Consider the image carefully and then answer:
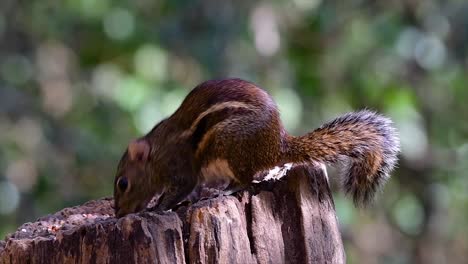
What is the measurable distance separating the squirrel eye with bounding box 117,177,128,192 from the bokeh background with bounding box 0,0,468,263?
2263 mm

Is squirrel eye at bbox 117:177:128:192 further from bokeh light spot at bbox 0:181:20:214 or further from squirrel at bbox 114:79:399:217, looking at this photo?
bokeh light spot at bbox 0:181:20:214

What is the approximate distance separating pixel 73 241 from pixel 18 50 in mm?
5056

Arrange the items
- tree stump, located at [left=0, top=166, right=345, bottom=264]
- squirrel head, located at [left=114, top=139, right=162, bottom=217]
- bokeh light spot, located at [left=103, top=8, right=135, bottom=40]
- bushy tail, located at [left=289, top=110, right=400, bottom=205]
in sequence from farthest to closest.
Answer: bokeh light spot, located at [left=103, top=8, right=135, bottom=40], squirrel head, located at [left=114, top=139, right=162, bottom=217], bushy tail, located at [left=289, top=110, right=400, bottom=205], tree stump, located at [left=0, top=166, right=345, bottom=264]

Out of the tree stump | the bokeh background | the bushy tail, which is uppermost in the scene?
the bokeh background

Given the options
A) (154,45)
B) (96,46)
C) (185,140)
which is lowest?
(185,140)

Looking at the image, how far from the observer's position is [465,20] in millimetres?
5715

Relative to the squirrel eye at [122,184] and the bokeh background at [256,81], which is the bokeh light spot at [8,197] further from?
the squirrel eye at [122,184]

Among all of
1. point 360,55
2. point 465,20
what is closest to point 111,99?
point 360,55

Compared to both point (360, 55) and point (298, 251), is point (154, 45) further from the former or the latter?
point (298, 251)

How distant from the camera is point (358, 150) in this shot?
2.97 meters

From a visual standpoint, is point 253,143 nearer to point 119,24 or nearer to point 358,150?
point 358,150

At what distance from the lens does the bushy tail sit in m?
2.94

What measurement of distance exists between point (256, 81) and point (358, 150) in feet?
9.99

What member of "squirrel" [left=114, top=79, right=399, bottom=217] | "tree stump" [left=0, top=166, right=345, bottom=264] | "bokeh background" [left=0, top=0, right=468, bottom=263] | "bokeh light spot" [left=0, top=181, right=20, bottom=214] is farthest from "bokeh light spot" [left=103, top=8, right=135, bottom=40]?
"tree stump" [left=0, top=166, right=345, bottom=264]
